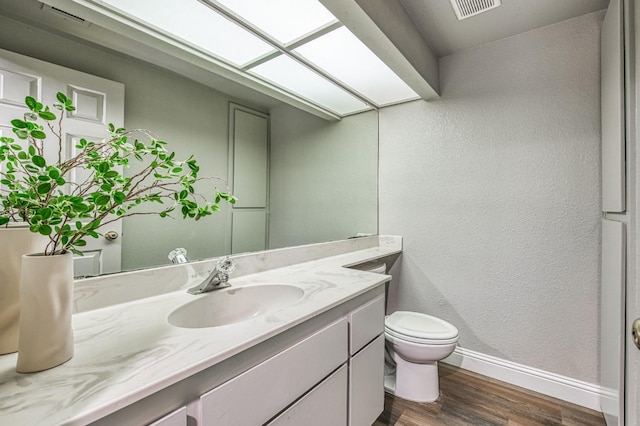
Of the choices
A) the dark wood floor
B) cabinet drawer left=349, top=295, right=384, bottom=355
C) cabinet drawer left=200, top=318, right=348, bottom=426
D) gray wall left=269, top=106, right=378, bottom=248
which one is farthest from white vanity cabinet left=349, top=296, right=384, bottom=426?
gray wall left=269, top=106, right=378, bottom=248

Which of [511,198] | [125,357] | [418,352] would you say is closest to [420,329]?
[418,352]

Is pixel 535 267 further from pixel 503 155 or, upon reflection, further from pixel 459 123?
pixel 459 123

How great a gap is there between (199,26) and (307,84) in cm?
75

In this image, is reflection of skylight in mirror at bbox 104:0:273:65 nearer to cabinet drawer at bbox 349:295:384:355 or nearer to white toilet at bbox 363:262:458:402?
cabinet drawer at bbox 349:295:384:355

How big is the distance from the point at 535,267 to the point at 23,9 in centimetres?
266

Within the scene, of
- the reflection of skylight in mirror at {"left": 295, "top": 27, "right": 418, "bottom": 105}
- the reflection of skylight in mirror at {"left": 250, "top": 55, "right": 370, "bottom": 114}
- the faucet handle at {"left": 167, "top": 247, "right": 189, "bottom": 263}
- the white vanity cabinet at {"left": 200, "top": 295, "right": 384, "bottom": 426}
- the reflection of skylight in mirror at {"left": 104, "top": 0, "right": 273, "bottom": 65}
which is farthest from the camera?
the reflection of skylight in mirror at {"left": 250, "top": 55, "right": 370, "bottom": 114}

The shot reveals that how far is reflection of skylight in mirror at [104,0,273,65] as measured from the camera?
3.48ft

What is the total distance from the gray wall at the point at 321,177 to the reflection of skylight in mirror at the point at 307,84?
0.13 meters

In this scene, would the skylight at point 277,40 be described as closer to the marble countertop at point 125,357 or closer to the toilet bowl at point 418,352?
the marble countertop at point 125,357

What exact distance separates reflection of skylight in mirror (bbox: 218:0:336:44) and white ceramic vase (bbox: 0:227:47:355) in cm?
108

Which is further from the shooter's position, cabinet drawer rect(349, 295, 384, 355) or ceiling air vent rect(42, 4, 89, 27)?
cabinet drawer rect(349, 295, 384, 355)

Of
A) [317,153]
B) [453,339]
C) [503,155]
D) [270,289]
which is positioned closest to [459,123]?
[503,155]

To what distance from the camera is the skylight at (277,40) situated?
1127 mm

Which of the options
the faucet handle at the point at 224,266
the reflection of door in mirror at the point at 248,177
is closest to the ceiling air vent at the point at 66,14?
the reflection of door in mirror at the point at 248,177
